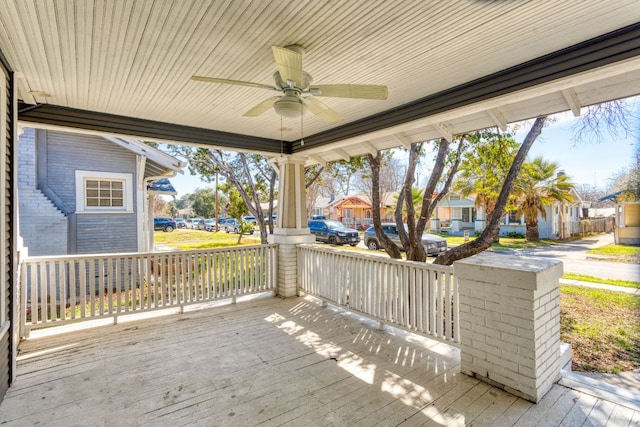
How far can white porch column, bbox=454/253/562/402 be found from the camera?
7.48 ft

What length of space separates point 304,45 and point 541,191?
46.4ft

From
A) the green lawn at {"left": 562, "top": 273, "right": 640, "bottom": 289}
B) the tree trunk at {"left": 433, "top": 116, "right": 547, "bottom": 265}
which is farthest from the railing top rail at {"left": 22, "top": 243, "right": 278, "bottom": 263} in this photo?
the green lawn at {"left": 562, "top": 273, "right": 640, "bottom": 289}

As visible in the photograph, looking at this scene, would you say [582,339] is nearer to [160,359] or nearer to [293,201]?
[293,201]

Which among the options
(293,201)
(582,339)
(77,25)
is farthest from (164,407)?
(582,339)

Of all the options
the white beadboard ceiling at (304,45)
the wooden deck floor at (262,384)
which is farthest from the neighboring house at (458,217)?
the wooden deck floor at (262,384)

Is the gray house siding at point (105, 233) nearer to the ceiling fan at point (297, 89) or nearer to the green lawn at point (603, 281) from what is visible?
the ceiling fan at point (297, 89)

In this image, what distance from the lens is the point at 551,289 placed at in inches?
96.5

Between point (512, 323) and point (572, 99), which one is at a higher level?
point (572, 99)

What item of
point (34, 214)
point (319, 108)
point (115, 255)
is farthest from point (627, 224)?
point (34, 214)

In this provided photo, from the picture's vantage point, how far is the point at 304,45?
239cm

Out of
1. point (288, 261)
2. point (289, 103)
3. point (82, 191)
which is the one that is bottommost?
point (288, 261)

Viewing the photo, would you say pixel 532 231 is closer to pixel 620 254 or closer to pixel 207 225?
pixel 620 254

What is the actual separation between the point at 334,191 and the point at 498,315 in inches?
640

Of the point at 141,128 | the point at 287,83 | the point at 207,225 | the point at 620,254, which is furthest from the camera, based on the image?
the point at 207,225
